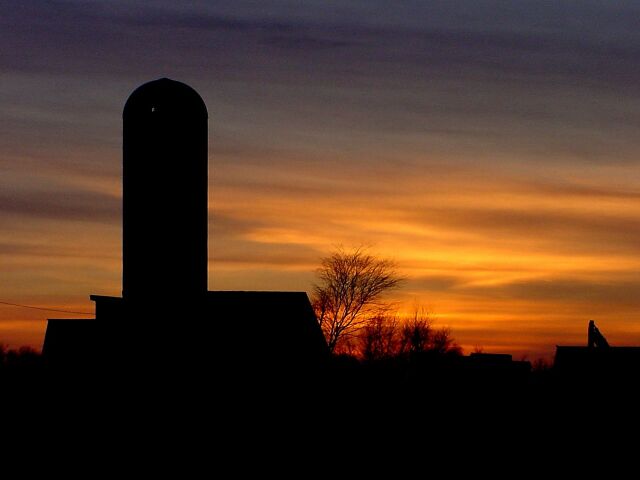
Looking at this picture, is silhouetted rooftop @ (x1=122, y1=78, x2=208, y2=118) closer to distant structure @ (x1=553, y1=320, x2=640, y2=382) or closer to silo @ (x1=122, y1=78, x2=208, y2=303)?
silo @ (x1=122, y1=78, x2=208, y2=303)

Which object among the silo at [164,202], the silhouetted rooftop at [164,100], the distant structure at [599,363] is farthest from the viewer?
the distant structure at [599,363]

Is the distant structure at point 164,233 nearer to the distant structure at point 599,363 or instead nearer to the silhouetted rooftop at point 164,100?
the silhouetted rooftop at point 164,100

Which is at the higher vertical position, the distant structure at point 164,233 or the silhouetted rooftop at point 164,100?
the silhouetted rooftop at point 164,100

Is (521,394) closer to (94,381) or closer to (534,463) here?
(534,463)

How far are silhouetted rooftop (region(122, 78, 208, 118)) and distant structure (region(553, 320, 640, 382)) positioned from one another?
1869 cm

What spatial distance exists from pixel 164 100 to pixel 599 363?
20486 mm

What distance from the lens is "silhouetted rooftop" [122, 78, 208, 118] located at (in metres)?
28.9

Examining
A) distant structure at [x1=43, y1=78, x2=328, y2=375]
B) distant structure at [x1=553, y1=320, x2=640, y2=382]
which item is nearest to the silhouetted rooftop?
distant structure at [x1=43, y1=78, x2=328, y2=375]

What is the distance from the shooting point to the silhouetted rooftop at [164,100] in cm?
2894

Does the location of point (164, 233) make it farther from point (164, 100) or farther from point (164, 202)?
point (164, 100)

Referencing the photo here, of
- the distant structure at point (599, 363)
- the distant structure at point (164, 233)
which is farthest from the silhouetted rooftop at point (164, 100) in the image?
the distant structure at point (599, 363)

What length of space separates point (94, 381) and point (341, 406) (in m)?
8.39

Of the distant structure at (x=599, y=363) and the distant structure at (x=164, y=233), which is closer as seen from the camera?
the distant structure at (x=164, y=233)

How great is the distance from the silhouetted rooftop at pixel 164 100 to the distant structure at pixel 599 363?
61.3 ft
